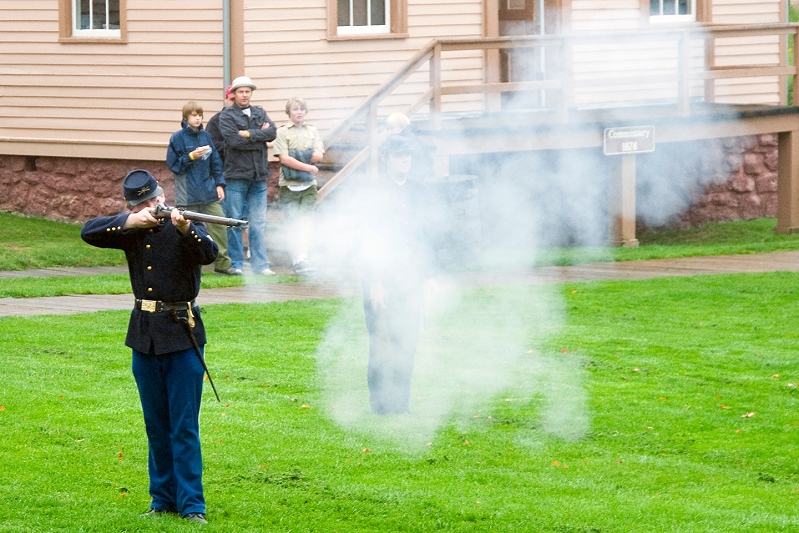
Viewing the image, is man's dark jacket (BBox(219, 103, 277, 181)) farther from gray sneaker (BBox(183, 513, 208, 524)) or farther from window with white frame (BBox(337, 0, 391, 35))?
gray sneaker (BBox(183, 513, 208, 524))

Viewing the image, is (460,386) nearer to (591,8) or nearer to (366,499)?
(366,499)

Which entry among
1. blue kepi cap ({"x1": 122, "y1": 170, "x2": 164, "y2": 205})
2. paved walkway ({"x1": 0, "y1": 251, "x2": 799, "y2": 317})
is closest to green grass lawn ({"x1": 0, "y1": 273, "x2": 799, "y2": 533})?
paved walkway ({"x1": 0, "y1": 251, "x2": 799, "y2": 317})

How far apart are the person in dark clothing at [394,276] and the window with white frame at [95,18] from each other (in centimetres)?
1218

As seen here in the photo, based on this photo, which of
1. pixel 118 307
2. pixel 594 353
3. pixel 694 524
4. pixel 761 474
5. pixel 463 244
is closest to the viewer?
pixel 694 524

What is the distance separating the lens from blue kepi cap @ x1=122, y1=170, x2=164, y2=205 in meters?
6.96

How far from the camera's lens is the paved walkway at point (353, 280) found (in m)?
13.5

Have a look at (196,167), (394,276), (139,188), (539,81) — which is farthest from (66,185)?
(139,188)

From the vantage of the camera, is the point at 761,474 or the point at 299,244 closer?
the point at 761,474

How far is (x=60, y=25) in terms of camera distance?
20.1 meters

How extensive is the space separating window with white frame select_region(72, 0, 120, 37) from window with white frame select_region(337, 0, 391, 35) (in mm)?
3733

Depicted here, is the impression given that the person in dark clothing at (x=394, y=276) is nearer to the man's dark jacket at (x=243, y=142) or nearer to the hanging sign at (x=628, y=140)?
the man's dark jacket at (x=243, y=142)

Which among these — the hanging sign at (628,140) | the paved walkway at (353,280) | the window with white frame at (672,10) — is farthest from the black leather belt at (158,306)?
the window with white frame at (672,10)

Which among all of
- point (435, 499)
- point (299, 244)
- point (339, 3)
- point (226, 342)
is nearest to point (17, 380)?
point (226, 342)

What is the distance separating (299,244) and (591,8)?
25.0 ft
